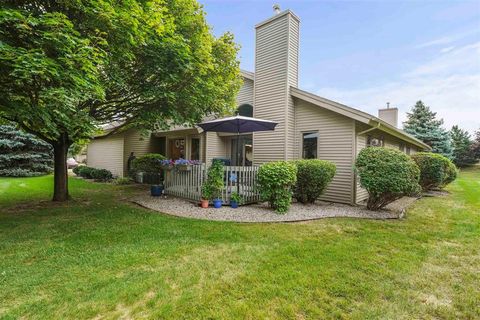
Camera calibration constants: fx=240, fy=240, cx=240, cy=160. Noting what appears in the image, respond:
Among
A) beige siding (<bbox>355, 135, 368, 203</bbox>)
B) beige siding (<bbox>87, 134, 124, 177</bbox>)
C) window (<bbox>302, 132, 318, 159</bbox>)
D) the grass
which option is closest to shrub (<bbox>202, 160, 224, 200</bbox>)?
the grass

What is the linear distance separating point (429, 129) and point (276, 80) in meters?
24.9

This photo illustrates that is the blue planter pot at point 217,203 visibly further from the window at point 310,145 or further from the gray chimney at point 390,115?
the gray chimney at point 390,115

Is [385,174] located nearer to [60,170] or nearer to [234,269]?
[234,269]

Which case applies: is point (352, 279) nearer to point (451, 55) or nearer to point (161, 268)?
point (161, 268)

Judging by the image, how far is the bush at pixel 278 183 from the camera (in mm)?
6730

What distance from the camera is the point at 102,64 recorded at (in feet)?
17.0

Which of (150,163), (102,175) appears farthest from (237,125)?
(102,175)

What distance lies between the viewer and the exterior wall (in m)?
9.17

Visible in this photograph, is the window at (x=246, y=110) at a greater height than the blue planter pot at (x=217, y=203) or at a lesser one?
greater

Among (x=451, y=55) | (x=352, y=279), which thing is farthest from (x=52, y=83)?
(x=451, y=55)

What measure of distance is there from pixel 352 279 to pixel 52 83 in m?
5.96

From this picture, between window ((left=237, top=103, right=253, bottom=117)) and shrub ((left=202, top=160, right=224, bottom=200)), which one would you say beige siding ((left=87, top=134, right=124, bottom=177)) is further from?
shrub ((left=202, top=160, right=224, bottom=200))

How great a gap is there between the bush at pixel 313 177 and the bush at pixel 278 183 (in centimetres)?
65

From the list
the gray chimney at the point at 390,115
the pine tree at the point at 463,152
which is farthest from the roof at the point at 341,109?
the pine tree at the point at 463,152
